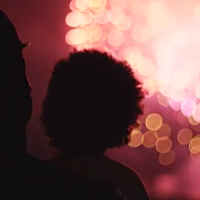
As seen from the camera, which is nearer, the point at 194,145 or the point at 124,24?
the point at 124,24

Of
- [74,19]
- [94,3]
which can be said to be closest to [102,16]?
[94,3]

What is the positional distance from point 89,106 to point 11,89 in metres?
0.54

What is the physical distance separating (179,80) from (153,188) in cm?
184

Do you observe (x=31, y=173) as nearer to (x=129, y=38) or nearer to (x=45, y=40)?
(x=45, y=40)

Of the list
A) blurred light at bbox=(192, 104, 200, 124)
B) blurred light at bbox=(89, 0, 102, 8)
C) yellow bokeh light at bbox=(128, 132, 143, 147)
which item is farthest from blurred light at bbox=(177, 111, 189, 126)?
blurred light at bbox=(89, 0, 102, 8)

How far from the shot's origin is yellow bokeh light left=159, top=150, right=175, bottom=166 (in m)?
5.64

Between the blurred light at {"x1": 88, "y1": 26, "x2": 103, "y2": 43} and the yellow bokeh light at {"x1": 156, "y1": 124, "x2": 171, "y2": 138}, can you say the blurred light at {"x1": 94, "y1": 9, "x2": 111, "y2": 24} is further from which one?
the yellow bokeh light at {"x1": 156, "y1": 124, "x2": 171, "y2": 138}

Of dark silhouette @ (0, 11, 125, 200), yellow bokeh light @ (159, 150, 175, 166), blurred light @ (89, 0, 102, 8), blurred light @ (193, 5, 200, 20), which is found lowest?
yellow bokeh light @ (159, 150, 175, 166)

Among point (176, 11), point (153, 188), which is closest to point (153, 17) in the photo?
point (176, 11)

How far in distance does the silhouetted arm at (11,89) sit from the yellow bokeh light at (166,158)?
5.09m

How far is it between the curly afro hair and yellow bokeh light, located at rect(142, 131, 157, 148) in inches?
193

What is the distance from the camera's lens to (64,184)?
0.55m

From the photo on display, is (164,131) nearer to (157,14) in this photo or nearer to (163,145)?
(163,145)

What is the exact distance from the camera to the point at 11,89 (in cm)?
58
